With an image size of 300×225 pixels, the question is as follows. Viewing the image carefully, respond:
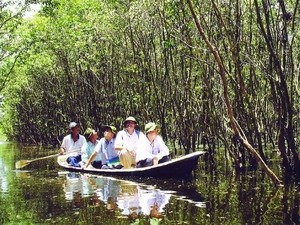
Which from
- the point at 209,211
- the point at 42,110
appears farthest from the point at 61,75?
the point at 209,211

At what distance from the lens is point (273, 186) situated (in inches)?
506

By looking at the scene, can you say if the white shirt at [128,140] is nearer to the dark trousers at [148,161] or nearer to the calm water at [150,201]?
the dark trousers at [148,161]

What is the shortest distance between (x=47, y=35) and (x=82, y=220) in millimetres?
21863

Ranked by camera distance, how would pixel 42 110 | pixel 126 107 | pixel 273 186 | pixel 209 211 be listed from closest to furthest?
pixel 209 211, pixel 273 186, pixel 126 107, pixel 42 110

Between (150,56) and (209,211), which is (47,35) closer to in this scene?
(150,56)

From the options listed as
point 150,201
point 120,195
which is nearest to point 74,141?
point 120,195

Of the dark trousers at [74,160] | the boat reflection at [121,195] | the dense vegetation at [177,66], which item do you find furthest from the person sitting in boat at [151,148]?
the dark trousers at [74,160]

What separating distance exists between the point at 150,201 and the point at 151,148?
Answer: 147 inches

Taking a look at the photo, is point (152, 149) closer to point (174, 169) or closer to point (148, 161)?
point (148, 161)

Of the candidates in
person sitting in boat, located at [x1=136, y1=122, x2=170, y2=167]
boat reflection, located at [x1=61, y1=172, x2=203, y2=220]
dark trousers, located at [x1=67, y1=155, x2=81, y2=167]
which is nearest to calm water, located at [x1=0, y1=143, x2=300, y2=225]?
boat reflection, located at [x1=61, y1=172, x2=203, y2=220]

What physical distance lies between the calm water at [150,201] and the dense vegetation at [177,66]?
1.35 meters

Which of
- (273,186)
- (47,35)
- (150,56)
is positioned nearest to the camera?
(273,186)

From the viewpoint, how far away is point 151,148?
14.4 meters

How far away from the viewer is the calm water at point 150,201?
8953mm
